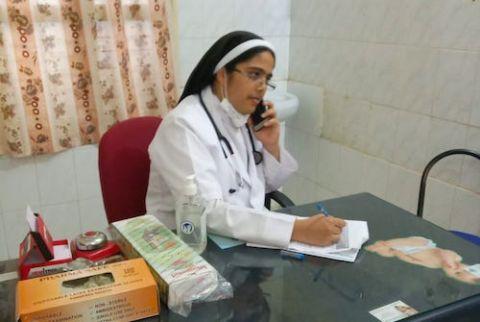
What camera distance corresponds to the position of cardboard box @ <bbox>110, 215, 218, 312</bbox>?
938 millimetres

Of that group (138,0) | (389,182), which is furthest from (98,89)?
(389,182)

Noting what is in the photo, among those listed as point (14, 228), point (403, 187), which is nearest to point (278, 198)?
point (403, 187)

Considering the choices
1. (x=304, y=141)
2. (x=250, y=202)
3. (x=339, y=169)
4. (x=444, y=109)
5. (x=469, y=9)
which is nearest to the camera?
(x=250, y=202)

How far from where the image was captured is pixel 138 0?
7.80 feet

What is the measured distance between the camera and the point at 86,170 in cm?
253

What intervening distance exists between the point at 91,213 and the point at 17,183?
431 mm

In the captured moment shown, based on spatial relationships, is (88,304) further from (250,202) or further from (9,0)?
(9,0)

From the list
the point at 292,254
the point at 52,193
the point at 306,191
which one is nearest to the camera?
the point at 292,254

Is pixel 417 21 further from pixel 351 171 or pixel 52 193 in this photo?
pixel 52 193

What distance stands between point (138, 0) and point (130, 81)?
1.34 feet

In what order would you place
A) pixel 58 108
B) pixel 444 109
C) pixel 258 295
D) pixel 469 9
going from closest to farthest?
pixel 258 295 → pixel 469 9 → pixel 444 109 → pixel 58 108

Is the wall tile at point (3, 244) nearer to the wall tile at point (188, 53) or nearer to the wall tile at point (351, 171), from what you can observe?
the wall tile at point (188, 53)

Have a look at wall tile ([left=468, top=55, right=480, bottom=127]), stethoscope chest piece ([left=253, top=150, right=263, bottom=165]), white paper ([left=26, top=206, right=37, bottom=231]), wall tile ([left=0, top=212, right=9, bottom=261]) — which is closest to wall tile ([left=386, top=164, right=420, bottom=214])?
wall tile ([left=468, top=55, right=480, bottom=127])

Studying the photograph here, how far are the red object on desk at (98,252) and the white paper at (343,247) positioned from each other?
344mm
